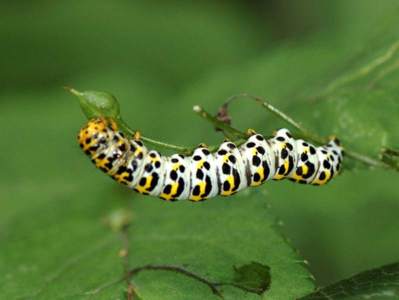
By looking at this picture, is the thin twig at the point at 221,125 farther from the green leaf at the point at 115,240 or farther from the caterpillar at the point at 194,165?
the green leaf at the point at 115,240

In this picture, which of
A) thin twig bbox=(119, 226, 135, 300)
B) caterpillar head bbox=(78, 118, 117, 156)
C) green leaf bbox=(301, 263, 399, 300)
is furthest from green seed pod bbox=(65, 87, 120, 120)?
green leaf bbox=(301, 263, 399, 300)

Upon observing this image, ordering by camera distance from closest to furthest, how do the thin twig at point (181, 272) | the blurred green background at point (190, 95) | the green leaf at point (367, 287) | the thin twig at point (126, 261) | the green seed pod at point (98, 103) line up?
the green leaf at point (367, 287)
the green seed pod at point (98, 103)
the thin twig at point (181, 272)
the thin twig at point (126, 261)
the blurred green background at point (190, 95)

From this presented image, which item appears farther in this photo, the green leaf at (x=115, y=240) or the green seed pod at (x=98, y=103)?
the green leaf at (x=115, y=240)

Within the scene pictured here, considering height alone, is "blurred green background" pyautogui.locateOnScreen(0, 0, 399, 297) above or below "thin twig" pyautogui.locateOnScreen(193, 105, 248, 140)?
above

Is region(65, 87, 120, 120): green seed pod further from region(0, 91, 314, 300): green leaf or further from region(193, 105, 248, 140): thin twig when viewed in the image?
region(0, 91, 314, 300): green leaf

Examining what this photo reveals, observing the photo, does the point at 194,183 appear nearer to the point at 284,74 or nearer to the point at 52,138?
the point at 284,74

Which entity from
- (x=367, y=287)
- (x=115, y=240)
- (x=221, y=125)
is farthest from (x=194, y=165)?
(x=367, y=287)

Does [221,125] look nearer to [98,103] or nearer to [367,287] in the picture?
[98,103]

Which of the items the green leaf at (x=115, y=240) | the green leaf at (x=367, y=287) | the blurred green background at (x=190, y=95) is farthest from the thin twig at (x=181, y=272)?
the green leaf at (x=367, y=287)

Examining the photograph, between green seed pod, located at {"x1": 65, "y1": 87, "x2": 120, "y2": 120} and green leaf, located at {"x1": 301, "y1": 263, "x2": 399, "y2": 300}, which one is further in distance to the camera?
green seed pod, located at {"x1": 65, "y1": 87, "x2": 120, "y2": 120}
